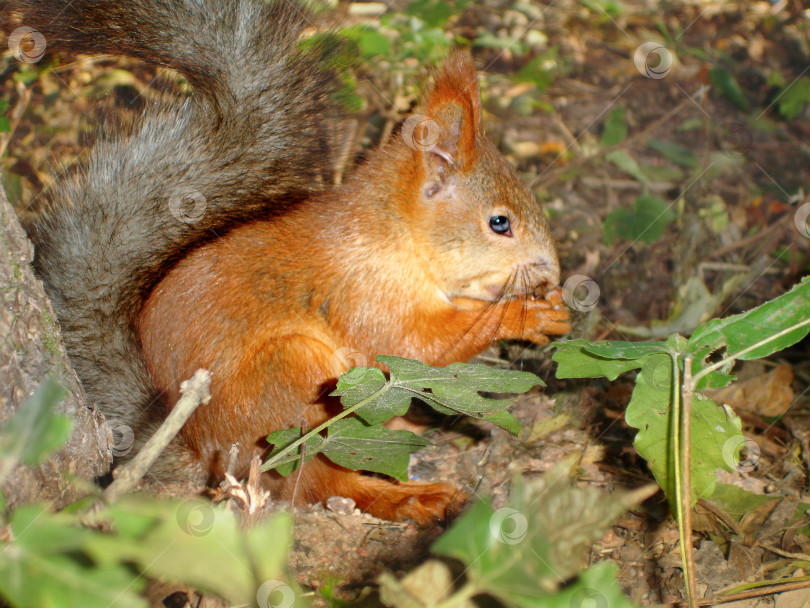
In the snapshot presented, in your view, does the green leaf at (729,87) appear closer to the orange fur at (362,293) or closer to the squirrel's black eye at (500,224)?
the orange fur at (362,293)

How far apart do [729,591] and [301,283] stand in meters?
1.33

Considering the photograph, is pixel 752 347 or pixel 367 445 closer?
pixel 752 347

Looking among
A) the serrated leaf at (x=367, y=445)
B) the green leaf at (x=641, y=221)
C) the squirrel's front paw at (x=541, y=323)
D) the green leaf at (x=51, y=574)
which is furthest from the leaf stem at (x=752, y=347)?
the green leaf at (x=641, y=221)

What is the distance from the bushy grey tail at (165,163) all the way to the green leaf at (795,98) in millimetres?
2898

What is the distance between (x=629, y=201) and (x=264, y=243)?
2030 millimetres

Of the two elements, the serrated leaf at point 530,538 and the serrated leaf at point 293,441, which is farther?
the serrated leaf at point 293,441

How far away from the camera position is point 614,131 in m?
3.48

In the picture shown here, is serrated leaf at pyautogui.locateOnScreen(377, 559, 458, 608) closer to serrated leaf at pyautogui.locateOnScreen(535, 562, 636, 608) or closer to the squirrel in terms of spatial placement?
serrated leaf at pyautogui.locateOnScreen(535, 562, 636, 608)

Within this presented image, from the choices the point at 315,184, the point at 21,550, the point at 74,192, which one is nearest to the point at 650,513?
the point at 315,184

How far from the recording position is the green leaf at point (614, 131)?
11.4 ft

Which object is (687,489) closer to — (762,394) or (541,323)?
(541,323)

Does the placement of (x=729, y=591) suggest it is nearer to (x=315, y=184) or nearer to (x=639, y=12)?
(x=315, y=184)

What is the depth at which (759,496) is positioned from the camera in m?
1.80

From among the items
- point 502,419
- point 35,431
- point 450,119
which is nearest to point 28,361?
point 35,431
